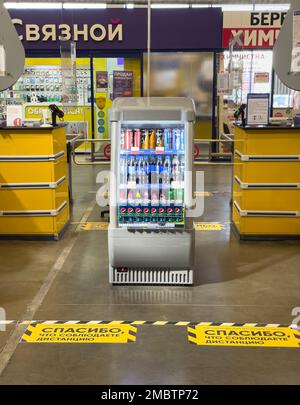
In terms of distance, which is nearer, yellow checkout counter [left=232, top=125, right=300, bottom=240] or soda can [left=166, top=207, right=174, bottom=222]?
soda can [left=166, top=207, right=174, bottom=222]

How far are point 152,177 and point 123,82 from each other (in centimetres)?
811

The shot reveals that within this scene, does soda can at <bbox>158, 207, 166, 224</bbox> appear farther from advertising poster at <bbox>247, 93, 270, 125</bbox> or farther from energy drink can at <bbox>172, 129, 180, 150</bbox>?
advertising poster at <bbox>247, 93, 270, 125</bbox>

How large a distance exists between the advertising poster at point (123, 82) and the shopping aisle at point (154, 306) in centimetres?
618

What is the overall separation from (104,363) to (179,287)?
152cm

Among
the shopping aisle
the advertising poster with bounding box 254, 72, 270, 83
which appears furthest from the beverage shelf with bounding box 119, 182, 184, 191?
the advertising poster with bounding box 254, 72, 270, 83

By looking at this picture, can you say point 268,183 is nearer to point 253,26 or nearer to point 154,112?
point 154,112

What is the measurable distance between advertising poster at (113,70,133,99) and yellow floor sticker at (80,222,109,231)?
6080 millimetres

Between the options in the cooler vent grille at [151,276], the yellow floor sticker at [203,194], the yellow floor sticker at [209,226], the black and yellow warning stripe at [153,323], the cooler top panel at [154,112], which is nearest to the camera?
the black and yellow warning stripe at [153,323]

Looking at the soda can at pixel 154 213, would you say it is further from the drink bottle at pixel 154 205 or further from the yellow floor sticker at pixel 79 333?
the yellow floor sticker at pixel 79 333

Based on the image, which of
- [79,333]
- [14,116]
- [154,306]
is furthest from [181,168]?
[14,116]

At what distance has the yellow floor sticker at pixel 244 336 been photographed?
144 inches

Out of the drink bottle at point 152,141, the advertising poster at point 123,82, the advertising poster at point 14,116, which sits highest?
the advertising poster at point 123,82

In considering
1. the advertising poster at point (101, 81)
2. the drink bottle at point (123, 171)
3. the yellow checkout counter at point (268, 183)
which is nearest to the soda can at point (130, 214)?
the drink bottle at point (123, 171)

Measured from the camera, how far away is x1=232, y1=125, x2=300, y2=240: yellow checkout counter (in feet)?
19.4
